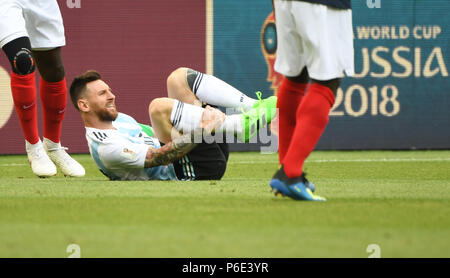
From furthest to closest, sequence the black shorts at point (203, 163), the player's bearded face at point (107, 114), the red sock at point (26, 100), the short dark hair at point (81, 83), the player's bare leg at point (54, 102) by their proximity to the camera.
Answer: the player's bare leg at point (54, 102) → the red sock at point (26, 100) → the short dark hair at point (81, 83) → the player's bearded face at point (107, 114) → the black shorts at point (203, 163)

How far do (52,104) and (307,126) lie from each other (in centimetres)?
244

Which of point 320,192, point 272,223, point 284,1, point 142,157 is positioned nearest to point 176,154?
point 142,157

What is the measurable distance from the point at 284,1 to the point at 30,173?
9.81 ft

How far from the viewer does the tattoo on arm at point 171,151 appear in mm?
4023

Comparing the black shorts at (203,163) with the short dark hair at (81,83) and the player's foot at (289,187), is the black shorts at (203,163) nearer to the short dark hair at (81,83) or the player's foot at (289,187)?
the short dark hair at (81,83)

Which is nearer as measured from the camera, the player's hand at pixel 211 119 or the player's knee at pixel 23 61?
the player's hand at pixel 211 119

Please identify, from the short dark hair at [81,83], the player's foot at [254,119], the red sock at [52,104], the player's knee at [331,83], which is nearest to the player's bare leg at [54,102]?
the red sock at [52,104]

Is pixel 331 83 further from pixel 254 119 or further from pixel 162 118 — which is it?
pixel 162 118

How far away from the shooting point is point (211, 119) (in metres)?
3.95

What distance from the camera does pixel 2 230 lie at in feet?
8.56

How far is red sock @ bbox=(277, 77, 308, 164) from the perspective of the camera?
354cm

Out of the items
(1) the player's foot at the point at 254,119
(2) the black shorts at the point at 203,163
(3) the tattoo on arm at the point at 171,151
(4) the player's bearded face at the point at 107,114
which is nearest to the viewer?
(1) the player's foot at the point at 254,119

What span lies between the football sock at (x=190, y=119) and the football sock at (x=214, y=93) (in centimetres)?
27
